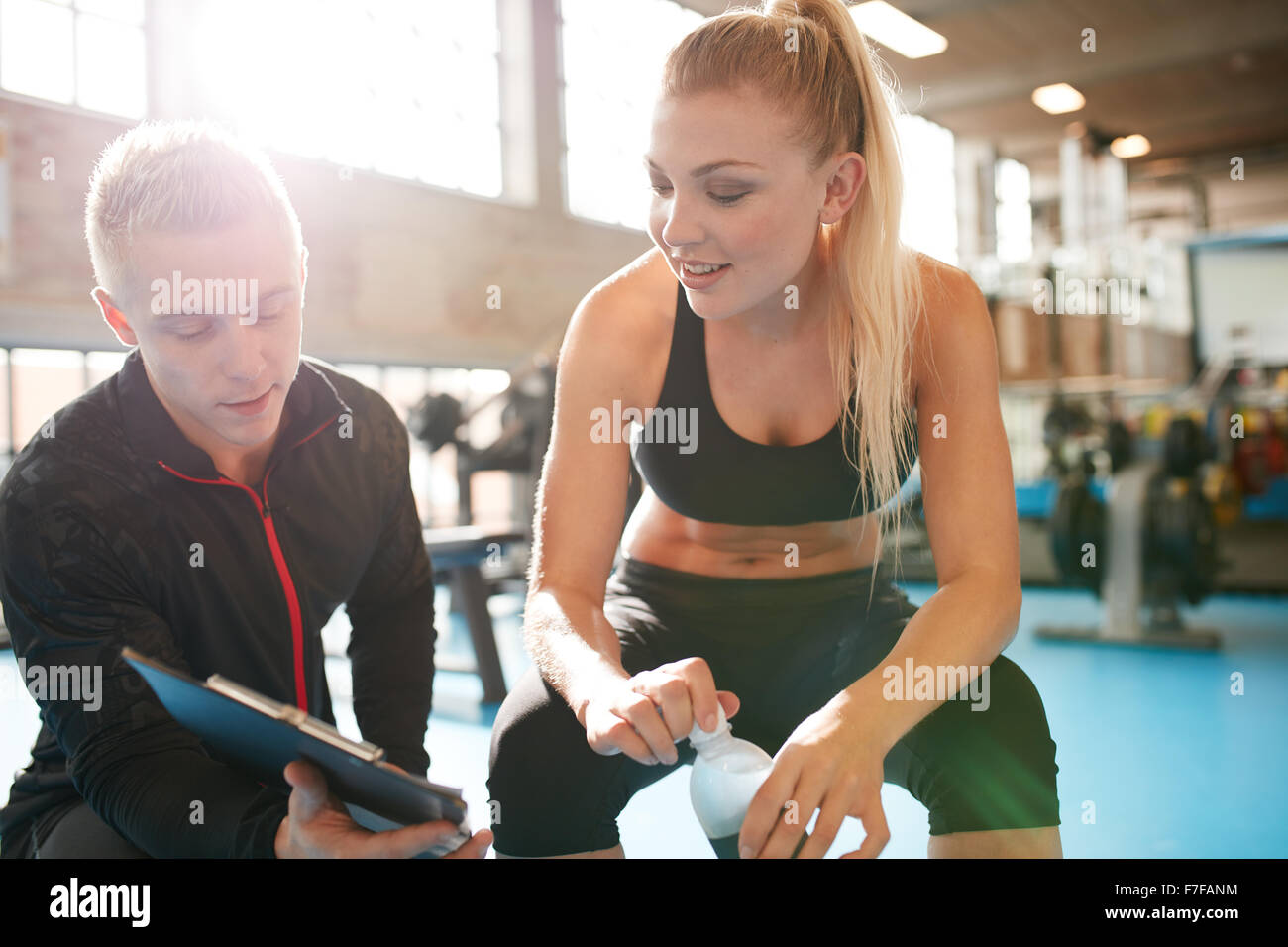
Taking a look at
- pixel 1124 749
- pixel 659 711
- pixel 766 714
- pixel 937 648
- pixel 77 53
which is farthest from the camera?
pixel 77 53

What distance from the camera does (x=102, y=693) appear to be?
3.13 feet

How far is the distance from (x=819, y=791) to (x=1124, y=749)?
2143mm

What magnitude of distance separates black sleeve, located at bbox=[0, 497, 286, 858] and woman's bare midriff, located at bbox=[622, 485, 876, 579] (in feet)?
1.89

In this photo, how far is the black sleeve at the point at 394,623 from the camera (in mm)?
1214

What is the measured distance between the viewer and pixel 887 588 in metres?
1.30

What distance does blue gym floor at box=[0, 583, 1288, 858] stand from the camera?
78.7 inches

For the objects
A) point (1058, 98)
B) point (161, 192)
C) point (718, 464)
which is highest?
point (1058, 98)

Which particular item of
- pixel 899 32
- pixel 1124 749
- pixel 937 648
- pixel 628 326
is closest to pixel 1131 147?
pixel 899 32

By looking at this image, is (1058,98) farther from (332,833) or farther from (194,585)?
(332,833)

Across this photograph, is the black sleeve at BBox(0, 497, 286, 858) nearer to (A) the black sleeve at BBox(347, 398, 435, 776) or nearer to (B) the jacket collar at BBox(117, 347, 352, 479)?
(B) the jacket collar at BBox(117, 347, 352, 479)

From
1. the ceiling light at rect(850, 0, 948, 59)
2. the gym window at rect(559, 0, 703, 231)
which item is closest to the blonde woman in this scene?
the ceiling light at rect(850, 0, 948, 59)
